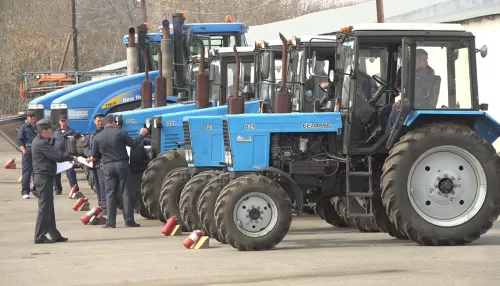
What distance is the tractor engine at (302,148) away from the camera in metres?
15.2

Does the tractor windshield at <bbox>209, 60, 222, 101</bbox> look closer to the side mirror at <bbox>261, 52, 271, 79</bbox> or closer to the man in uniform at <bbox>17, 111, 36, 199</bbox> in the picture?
the side mirror at <bbox>261, 52, 271, 79</bbox>

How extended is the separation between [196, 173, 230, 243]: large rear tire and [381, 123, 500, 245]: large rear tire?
7.09ft

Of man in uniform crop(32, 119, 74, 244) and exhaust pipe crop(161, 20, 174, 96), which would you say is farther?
exhaust pipe crop(161, 20, 174, 96)

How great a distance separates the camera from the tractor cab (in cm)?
1480

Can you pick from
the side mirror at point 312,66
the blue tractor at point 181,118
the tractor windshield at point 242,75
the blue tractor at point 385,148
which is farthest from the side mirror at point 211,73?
the blue tractor at point 385,148

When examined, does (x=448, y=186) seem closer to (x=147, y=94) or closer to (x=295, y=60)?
(x=295, y=60)

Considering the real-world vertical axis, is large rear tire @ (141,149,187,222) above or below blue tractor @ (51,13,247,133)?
below

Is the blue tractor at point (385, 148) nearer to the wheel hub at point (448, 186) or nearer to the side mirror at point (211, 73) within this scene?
the wheel hub at point (448, 186)

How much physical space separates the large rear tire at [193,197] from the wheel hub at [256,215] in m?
1.70

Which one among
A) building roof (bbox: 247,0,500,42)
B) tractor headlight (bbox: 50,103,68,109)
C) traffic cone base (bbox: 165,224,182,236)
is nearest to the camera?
traffic cone base (bbox: 165,224,182,236)

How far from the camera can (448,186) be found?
14844 millimetres

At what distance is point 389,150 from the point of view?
49.0ft

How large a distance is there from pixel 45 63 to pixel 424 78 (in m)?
57.9

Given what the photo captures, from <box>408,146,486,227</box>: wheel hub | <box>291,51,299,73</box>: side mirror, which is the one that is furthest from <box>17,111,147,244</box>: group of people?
<box>408,146,486,227</box>: wheel hub
